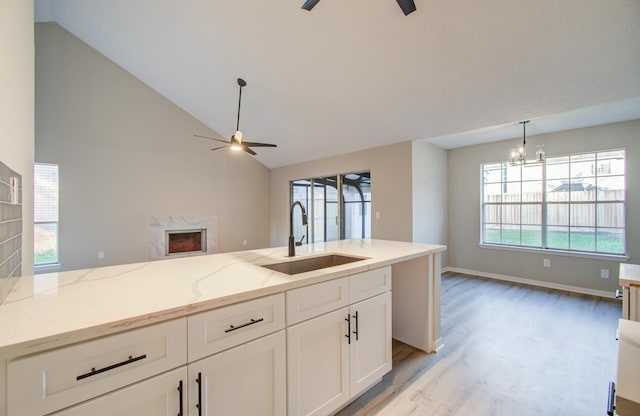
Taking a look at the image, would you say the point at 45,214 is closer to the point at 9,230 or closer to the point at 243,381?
the point at 9,230

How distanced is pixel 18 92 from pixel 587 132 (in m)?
6.50

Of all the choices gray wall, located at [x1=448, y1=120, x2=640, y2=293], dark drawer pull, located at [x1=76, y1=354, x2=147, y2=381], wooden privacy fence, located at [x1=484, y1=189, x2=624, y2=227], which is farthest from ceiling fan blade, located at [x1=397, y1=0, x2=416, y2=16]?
wooden privacy fence, located at [x1=484, y1=189, x2=624, y2=227]

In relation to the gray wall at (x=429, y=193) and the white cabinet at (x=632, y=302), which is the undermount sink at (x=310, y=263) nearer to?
the white cabinet at (x=632, y=302)

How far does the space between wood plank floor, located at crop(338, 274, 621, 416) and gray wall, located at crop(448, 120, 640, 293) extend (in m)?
0.74

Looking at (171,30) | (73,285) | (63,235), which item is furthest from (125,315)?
(63,235)

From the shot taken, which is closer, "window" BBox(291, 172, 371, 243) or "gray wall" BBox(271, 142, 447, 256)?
"gray wall" BBox(271, 142, 447, 256)

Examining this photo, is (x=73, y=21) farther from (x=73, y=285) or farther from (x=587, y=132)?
(x=587, y=132)

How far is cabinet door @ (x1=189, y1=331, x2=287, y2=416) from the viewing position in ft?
3.42

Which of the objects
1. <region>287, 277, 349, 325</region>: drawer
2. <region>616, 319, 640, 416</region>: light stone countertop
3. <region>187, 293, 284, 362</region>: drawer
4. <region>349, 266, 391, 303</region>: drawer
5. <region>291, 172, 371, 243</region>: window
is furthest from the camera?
<region>291, 172, 371, 243</region>: window

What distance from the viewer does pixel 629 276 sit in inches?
69.3

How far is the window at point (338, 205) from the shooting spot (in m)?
5.55

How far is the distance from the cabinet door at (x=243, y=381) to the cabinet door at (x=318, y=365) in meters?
0.06

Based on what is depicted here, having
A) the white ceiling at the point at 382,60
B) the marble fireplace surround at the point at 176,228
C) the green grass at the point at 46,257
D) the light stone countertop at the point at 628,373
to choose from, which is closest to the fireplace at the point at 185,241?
the marble fireplace surround at the point at 176,228

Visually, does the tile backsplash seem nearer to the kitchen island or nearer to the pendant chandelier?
the kitchen island
